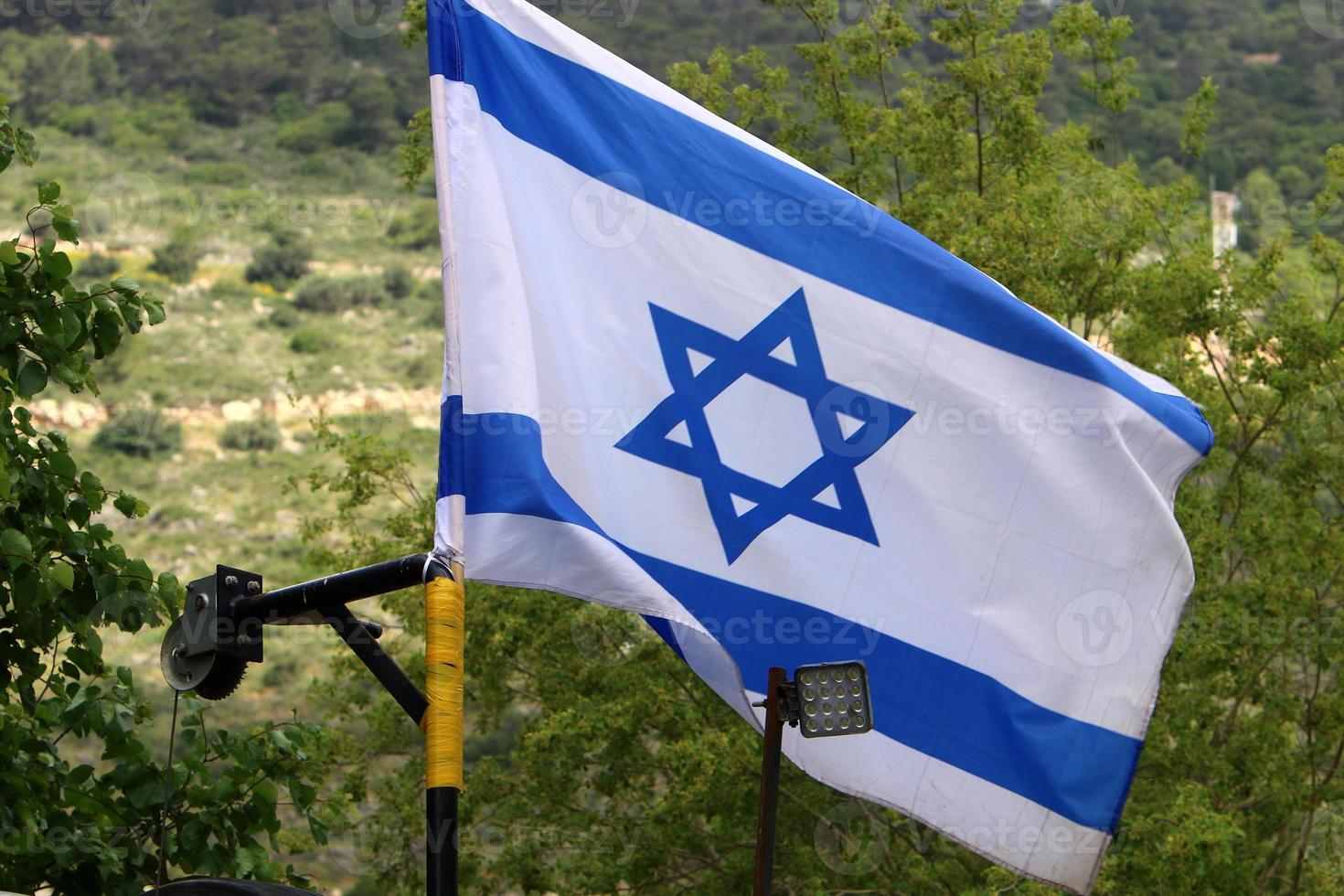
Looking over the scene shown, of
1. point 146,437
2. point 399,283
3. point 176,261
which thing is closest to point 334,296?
point 399,283

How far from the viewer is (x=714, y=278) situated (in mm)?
5422

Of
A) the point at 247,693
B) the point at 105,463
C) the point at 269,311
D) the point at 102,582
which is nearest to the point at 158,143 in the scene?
the point at 269,311

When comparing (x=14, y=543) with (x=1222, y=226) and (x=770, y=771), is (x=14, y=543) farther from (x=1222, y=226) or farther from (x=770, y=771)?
(x=1222, y=226)

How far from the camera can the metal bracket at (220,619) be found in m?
4.29

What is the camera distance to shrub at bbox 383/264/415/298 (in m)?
77.1

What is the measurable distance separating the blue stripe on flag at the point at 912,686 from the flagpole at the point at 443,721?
0.48 m

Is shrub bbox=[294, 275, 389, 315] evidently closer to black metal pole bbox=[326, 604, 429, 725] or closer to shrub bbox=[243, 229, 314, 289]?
shrub bbox=[243, 229, 314, 289]

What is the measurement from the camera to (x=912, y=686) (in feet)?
17.1

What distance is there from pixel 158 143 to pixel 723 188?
91752 mm

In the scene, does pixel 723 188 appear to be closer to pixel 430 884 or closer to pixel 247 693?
pixel 430 884

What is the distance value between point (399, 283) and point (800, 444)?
241 feet

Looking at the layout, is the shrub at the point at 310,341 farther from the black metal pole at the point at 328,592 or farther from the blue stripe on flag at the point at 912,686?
the black metal pole at the point at 328,592

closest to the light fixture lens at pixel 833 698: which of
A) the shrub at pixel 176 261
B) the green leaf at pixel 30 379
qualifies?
the green leaf at pixel 30 379

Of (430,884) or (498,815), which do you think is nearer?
(430,884)
